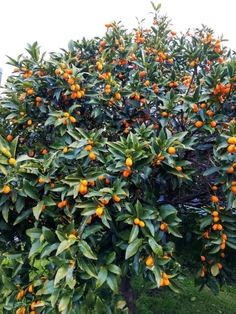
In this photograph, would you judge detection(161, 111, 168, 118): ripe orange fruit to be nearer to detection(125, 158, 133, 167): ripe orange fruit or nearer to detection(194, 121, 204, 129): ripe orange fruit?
detection(194, 121, 204, 129): ripe orange fruit

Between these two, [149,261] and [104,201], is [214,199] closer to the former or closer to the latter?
[149,261]

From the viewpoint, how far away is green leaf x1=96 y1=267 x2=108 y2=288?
1.79 meters

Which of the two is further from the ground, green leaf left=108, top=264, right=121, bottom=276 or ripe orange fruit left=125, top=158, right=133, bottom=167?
ripe orange fruit left=125, top=158, right=133, bottom=167

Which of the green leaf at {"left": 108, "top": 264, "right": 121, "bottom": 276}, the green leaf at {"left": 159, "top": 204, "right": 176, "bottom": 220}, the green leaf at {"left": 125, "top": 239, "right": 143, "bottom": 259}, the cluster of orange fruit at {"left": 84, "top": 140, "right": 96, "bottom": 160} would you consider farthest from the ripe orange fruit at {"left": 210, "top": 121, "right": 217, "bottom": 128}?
the green leaf at {"left": 108, "top": 264, "right": 121, "bottom": 276}

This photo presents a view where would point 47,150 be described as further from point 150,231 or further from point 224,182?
point 224,182

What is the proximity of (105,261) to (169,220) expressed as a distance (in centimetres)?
39

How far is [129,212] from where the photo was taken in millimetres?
1896

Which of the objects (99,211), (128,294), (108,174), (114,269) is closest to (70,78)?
(108,174)

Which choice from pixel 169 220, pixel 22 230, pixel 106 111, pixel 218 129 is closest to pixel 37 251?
pixel 22 230

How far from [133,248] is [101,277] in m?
0.21

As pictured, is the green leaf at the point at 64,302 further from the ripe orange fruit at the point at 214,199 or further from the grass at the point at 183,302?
the grass at the point at 183,302

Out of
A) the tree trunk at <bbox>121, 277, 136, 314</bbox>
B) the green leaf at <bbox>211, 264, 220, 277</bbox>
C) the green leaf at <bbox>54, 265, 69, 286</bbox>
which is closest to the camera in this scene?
the green leaf at <bbox>54, 265, 69, 286</bbox>

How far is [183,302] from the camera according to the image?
12.8 ft

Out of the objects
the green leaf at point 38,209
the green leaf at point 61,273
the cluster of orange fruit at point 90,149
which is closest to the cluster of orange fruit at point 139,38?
the cluster of orange fruit at point 90,149
